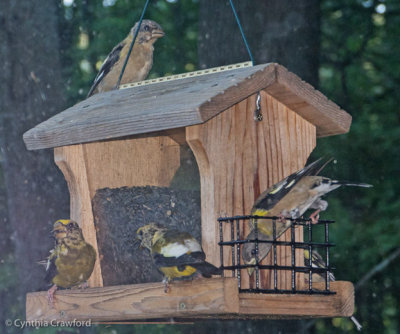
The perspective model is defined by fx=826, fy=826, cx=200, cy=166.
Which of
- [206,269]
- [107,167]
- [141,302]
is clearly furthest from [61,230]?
[206,269]

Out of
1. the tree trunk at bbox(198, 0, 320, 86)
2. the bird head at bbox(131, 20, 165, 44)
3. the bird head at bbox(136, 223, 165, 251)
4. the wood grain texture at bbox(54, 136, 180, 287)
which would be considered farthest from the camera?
the tree trunk at bbox(198, 0, 320, 86)

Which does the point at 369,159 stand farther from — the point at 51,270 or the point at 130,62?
the point at 51,270

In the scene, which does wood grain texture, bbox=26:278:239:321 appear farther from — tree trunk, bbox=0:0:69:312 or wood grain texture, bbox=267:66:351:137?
tree trunk, bbox=0:0:69:312

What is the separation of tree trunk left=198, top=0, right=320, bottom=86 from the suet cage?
3136 millimetres

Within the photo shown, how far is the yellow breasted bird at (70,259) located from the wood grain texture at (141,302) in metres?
0.12

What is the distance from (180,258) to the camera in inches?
167

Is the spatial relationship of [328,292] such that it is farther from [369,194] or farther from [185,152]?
[369,194]

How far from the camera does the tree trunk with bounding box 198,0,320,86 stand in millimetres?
7738

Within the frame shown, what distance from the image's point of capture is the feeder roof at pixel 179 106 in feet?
14.3

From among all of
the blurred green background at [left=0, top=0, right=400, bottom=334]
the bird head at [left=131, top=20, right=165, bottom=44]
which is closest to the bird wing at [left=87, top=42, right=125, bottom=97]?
the bird head at [left=131, top=20, right=165, bottom=44]

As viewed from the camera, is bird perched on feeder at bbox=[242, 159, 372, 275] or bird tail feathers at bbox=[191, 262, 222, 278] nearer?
bird tail feathers at bbox=[191, 262, 222, 278]

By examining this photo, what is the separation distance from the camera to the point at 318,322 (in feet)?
33.7

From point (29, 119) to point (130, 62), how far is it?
2.00m

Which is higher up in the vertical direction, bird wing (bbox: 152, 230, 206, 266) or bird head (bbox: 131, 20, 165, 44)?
bird head (bbox: 131, 20, 165, 44)
